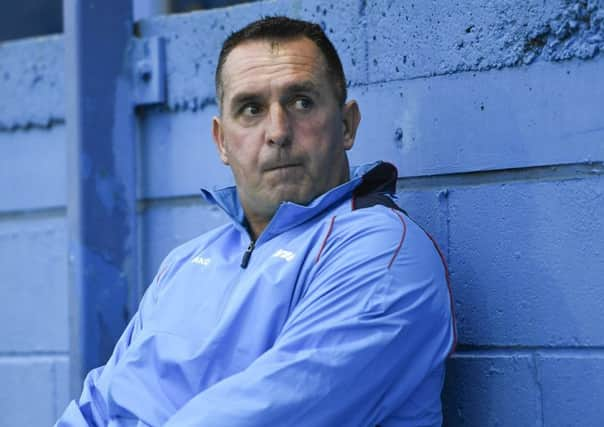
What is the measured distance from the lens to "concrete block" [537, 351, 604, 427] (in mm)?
2457

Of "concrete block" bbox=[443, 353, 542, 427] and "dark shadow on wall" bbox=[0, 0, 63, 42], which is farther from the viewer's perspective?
"dark shadow on wall" bbox=[0, 0, 63, 42]

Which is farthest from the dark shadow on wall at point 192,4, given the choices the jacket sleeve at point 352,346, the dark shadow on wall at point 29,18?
the jacket sleeve at point 352,346

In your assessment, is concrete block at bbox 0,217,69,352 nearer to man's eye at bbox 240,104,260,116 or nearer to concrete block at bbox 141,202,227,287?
concrete block at bbox 141,202,227,287

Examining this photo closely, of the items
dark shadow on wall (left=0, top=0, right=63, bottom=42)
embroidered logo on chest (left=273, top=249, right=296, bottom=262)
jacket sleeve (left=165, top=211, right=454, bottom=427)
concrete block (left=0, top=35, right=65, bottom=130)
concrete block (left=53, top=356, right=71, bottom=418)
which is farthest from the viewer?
dark shadow on wall (left=0, top=0, right=63, bottom=42)

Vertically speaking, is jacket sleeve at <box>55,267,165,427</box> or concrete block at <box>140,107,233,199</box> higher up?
concrete block at <box>140,107,233,199</box>

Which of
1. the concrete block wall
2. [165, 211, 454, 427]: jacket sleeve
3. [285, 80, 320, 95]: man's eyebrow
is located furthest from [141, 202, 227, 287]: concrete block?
[165, 211, 454, 427]: jacket sleeve

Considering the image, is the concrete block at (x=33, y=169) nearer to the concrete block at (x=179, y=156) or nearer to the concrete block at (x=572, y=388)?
the concrete block at (x=179, y=156)

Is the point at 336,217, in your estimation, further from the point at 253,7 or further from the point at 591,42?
the point at 253,7

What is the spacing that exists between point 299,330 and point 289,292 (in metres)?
0.19

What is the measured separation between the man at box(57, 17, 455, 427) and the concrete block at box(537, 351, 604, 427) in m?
0.29

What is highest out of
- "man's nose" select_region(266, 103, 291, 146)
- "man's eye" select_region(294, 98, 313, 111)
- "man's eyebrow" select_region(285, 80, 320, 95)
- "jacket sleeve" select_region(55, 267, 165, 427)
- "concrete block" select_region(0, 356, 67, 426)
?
"man's eyebrow" select_region(285, 80, 320, 95)

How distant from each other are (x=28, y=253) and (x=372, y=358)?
1941mm

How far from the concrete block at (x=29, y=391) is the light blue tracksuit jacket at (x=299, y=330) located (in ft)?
2.80

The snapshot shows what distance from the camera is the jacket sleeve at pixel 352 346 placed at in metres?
2.11
